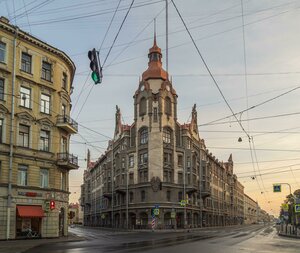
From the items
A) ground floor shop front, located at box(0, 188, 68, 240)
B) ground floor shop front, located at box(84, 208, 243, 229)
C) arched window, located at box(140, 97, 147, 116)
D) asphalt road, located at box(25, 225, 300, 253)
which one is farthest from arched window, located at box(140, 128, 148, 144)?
asphalt road, located at box(25, 225, 300, 253)

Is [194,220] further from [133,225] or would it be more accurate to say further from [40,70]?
[40,70]

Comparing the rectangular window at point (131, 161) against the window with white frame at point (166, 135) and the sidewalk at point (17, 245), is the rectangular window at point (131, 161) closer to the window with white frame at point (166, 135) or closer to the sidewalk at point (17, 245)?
the window with white frame at point (166, 135)

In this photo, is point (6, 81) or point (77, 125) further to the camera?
point (77, 125)

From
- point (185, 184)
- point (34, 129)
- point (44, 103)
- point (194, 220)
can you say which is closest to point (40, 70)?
point (44, 103)

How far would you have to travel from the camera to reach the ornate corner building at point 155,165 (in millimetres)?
74750

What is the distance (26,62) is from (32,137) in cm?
696

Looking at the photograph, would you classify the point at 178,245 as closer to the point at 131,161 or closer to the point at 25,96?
the point at 25,96

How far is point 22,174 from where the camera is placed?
38.3 m

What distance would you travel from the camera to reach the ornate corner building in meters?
74.8

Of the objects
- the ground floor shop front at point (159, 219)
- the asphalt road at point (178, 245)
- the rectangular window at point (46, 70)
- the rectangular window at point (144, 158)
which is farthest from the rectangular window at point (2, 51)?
the rectangular window at point (144, 158)

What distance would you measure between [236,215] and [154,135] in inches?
3198

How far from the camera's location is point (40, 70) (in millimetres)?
41500

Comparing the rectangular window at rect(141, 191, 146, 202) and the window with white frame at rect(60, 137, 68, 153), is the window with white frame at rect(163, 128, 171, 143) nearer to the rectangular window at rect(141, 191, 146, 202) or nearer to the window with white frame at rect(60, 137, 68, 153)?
the rectangular window at rect(141, 191, 146, 202)

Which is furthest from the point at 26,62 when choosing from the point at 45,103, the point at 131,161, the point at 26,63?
the point at 131,161
